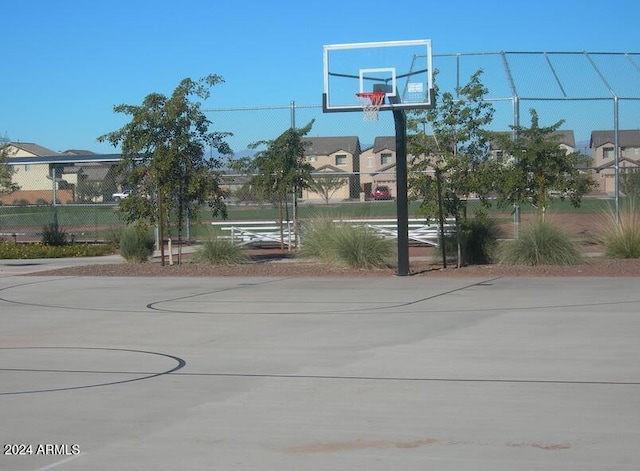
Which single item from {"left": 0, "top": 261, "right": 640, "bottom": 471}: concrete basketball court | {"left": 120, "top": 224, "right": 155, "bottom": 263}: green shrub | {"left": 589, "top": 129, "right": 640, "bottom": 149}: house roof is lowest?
{"left": 0, "top": 261, "right": 640, "bottom": 471}: concrete basketball court

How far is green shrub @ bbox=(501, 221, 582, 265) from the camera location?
19.7m

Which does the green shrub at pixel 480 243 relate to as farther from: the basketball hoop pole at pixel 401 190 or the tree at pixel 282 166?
the tree at pixel 282 166

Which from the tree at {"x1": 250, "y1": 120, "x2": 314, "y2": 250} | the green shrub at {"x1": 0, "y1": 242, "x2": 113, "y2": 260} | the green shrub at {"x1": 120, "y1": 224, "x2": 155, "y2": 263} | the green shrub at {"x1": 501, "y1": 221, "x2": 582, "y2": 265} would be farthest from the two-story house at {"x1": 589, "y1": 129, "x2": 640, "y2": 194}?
the green shrub at {"x1": 0, "y1": 242, "x2": 113, "y2": 260}

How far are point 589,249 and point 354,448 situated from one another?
18.9 m

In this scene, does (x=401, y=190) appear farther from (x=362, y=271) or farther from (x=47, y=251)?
(x=47, y=251)

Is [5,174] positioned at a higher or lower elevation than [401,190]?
higher

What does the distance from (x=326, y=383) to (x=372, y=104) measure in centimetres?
1126

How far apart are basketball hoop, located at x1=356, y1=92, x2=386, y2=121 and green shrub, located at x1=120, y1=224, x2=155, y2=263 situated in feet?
23.8

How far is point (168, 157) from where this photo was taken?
20.9m

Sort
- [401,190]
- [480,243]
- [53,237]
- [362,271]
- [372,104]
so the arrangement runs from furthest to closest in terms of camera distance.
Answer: [53,237], [480,243], [362,271], [401,190], [372,104]

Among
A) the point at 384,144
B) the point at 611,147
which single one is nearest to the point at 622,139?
the point at 611,147

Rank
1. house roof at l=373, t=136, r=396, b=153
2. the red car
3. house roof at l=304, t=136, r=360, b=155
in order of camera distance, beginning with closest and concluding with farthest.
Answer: house roof at l=373, t=136, r=396, b=153, house roof at l=304, t=136, r=360, b=155, the red car

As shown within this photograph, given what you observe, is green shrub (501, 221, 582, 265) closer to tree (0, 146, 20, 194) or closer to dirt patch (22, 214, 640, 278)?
dirt patch (22, 214, 640, 278)

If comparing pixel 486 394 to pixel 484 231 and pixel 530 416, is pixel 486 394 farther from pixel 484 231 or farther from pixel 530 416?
pixel 484 231
